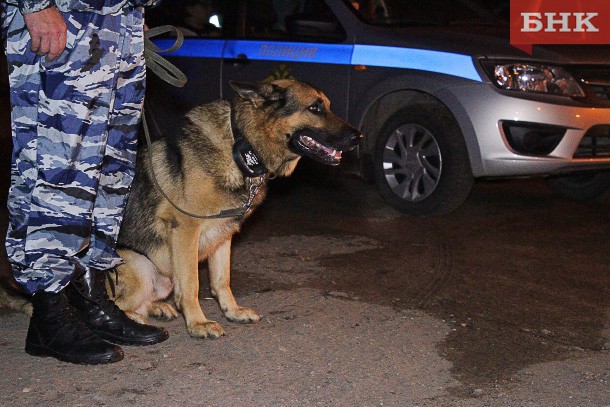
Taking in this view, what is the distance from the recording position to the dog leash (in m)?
4.11

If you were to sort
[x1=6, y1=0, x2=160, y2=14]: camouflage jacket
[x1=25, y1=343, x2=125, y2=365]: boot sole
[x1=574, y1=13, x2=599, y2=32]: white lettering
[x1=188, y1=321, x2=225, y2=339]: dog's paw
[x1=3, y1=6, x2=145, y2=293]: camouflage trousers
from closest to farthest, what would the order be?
[x1=6, y1=0, x2=160, y2=14]: camouflage jacket, [x1=3, y1=6, x2=145, y2=293]: camouflage trousers, [x1=25, y1=343, x2=125, y2=365]: boot sole, [x1=188, y1=321, x2=225, y2=339]: dog's paw, [x1=574, y1=13, x2=599, y2=32]: white lettering

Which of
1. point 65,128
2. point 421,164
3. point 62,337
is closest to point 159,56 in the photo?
point 65,128

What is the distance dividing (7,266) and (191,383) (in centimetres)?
229

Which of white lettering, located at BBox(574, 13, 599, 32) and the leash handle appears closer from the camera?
the leash handle

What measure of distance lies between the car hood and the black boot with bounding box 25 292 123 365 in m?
3.64

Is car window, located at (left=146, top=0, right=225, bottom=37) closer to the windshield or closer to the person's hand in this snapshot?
the windshield

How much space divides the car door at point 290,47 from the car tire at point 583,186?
6.52 feet

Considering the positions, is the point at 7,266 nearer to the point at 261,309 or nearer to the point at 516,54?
the point at 261,309

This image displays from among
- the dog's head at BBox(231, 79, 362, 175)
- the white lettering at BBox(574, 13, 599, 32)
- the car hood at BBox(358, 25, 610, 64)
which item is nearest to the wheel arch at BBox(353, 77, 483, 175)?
the car hood at BBox(358, 25, 610, 64)

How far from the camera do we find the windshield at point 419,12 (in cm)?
707

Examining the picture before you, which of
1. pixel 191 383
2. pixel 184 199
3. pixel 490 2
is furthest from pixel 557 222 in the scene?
pixel 490 2

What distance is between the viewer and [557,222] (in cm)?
686

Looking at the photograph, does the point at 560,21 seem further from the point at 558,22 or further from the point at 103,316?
the point at 103,316

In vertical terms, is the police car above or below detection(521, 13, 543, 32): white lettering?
below
